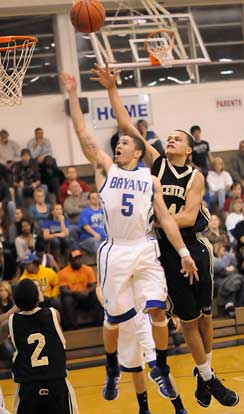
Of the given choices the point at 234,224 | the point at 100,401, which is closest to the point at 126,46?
the point at 234,224

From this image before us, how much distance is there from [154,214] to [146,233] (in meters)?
0.17

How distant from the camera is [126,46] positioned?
1830 cm

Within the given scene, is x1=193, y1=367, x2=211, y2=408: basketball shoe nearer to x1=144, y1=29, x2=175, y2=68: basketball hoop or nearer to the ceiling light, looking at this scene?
x1=144, y1=29, x2=175, y2=68: basketball hoop

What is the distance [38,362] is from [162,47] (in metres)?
9.27

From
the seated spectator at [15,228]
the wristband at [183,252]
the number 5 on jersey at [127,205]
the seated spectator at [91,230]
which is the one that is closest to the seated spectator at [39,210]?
the seated spectator at [15,228]

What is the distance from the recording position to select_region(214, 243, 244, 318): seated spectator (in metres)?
13.6

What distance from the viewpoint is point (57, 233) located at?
46.5 ft

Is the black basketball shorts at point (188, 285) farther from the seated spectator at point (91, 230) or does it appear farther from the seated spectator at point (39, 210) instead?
the seated spectator at point (39, 210)

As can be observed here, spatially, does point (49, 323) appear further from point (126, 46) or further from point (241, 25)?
point (241, 25)

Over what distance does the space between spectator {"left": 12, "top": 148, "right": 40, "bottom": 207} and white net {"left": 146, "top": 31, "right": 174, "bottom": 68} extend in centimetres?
300

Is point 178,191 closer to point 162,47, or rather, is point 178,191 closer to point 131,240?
point 131,240

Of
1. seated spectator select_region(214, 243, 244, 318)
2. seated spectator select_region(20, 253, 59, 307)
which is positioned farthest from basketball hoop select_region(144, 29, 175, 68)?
seated spectator select_region(20, 253, 59, 307)

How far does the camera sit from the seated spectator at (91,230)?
46.4ft

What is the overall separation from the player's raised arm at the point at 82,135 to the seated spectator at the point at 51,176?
8587mm
